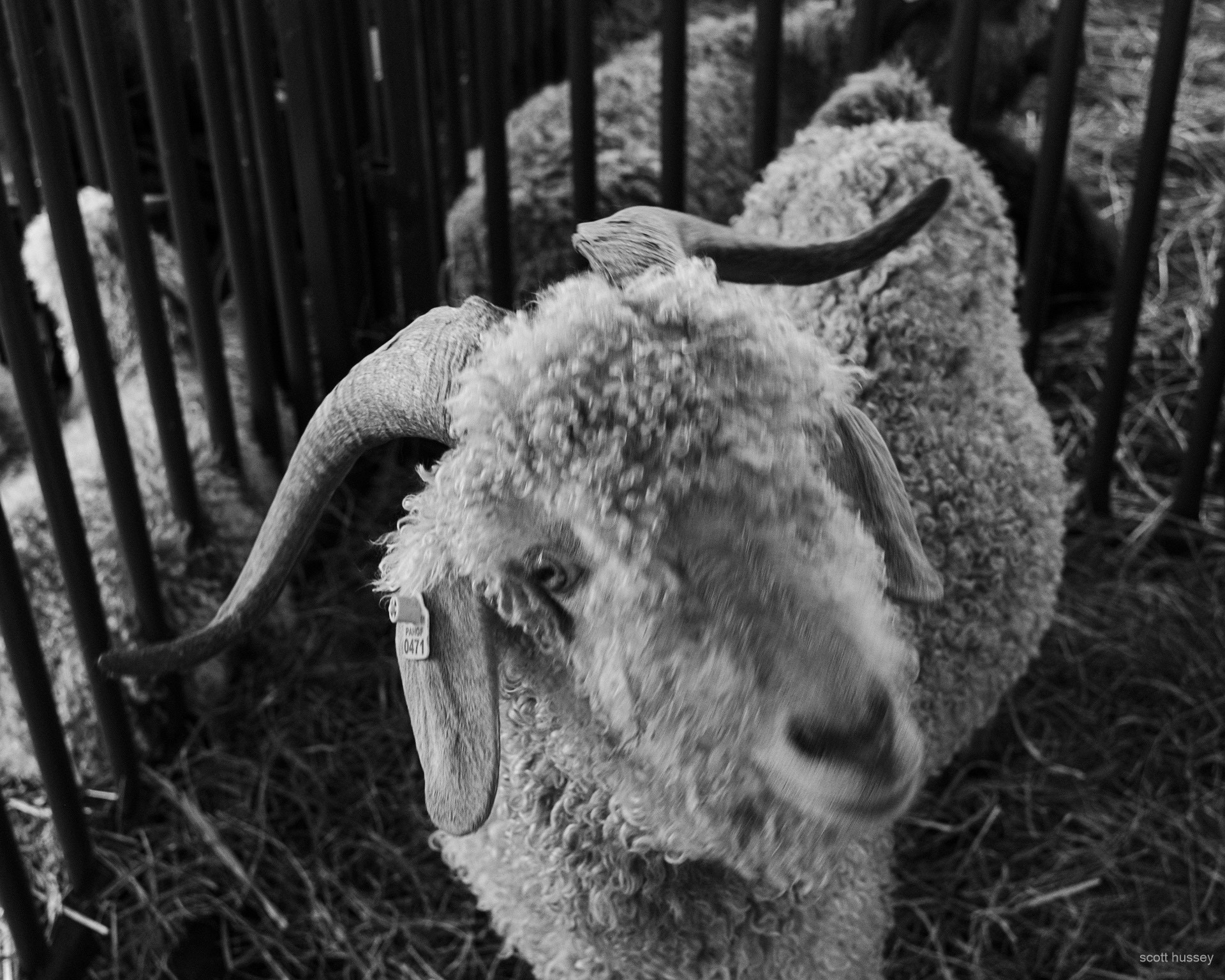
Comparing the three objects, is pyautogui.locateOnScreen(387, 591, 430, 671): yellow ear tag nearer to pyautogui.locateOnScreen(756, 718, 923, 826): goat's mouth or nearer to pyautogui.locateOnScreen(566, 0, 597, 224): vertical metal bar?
pyautogui.locateOnScreen(756, 718, 923, 826): goat's mouth

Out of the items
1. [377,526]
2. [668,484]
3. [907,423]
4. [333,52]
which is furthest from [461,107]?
[668,484]

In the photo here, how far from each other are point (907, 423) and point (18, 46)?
5.14 ft

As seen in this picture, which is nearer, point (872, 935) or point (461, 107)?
point (872, 935)

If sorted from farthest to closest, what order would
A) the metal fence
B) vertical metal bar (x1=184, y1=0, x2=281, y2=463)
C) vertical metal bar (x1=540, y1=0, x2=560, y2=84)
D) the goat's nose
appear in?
vertical metal bar (x1=540, y1=0, x2=560, y2=84)
vertical metal bar (x1=184, y1=0, x2=281, y2=463)
the metal fence
the goat's nose

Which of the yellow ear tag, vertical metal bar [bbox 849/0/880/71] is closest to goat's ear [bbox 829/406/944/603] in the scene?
the yellow ear tag

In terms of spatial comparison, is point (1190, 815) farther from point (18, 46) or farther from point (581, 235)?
point (18, 46)

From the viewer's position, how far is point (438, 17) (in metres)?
3.32

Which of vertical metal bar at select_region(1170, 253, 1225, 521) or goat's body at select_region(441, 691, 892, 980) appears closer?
goat's body at select_region(441, 691, 892, 980)

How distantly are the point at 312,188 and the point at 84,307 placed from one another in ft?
2.46

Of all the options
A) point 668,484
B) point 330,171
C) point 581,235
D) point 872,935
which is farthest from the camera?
point 330,171

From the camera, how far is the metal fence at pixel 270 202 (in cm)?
205

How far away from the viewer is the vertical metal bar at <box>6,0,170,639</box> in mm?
1950

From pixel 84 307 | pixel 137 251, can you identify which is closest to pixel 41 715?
pixel 84 307

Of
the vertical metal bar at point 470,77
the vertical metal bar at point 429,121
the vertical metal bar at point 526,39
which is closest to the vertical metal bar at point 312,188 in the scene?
the vertical metal bar at point 429,121
